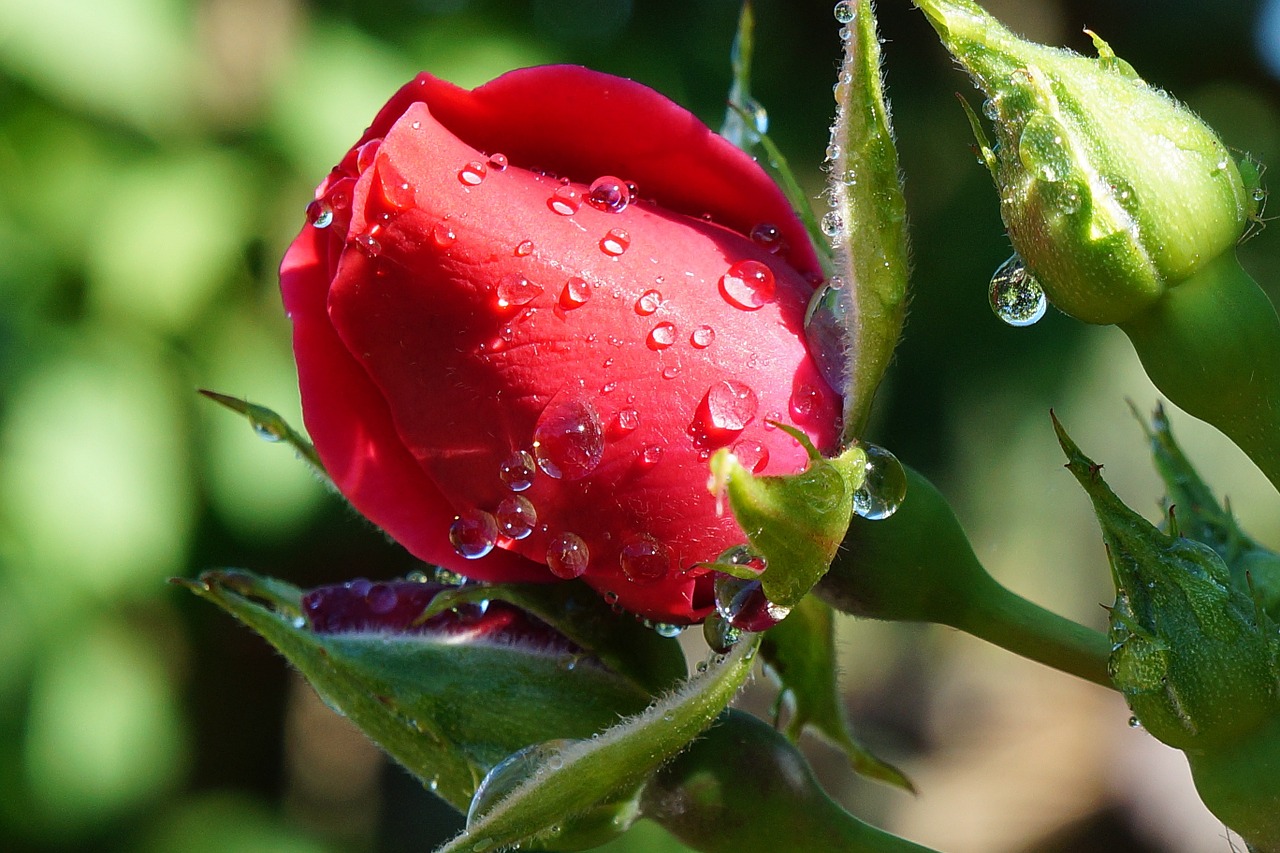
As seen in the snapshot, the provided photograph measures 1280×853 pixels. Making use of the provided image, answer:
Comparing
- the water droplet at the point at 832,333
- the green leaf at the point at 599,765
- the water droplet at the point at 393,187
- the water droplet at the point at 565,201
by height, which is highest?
the water droplet at the point at 393,187

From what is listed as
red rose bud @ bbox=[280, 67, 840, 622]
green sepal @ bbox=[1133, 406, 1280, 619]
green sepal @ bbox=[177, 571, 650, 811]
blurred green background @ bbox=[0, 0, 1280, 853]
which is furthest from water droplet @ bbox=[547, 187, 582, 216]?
blurred green background @ bbox=[0, 0, 1280, 853]

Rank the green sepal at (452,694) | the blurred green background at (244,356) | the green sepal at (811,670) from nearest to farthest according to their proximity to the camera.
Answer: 1. the green sepal at (452,694)
2. the green sepal at (811,670)
3. the blurred green background at (244,356)

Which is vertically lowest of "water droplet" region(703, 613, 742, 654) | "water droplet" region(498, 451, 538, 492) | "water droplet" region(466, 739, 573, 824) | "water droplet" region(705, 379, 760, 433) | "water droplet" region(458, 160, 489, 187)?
"water droplet" region(466, 739, 573, 824)

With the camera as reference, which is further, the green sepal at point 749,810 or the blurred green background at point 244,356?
the blurred green background at point 244,356

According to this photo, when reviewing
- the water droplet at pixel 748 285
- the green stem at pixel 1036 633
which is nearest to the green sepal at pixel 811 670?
the green stem at pixel 1036 633

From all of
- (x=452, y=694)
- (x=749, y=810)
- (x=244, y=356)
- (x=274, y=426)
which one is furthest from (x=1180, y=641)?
(x=244, y=356)

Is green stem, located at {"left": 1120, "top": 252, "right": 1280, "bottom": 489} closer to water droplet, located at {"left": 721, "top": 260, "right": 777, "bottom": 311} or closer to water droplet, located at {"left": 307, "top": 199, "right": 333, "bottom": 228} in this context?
water droplet, located at {"left": 721, "top": 260, "right": 777, "bottom": 311}

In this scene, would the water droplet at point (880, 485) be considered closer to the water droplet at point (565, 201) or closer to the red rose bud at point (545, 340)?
the red rose bud at point (545, 340)
